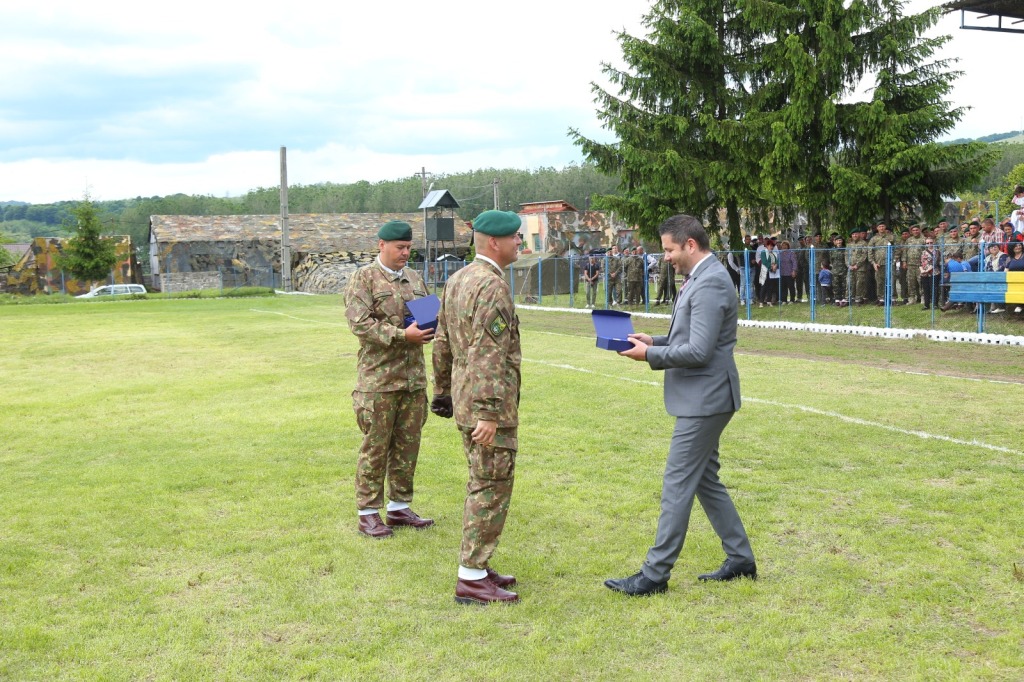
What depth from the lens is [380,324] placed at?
6.34 m

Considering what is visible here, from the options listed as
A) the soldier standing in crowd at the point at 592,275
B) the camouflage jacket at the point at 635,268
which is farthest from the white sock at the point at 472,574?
the soldier standing in crowd at the point at 592,275

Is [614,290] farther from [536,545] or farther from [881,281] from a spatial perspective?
[536,545]

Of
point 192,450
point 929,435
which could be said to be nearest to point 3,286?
point 192,450

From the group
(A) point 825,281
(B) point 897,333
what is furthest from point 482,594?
(A) point 825,281

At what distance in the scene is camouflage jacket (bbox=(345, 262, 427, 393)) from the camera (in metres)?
6.42

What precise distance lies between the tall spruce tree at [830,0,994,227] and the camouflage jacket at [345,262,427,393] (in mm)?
19311

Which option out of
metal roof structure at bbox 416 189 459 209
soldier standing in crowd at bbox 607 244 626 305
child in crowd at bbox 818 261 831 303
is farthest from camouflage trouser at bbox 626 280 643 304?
metal roof structure at bbox 416 189 459 209

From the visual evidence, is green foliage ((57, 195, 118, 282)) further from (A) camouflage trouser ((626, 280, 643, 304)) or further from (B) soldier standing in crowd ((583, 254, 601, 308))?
(A) camouflage trouser ((626, 280, 643, 304))

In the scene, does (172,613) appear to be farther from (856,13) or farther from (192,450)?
(856,13)

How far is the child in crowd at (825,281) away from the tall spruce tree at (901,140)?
3.38 meters

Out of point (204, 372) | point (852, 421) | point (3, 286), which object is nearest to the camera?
point (852, 421)

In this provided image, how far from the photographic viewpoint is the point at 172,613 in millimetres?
5156

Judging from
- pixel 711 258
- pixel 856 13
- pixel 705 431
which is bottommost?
pixel 705 431

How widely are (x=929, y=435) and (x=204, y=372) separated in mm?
11071
